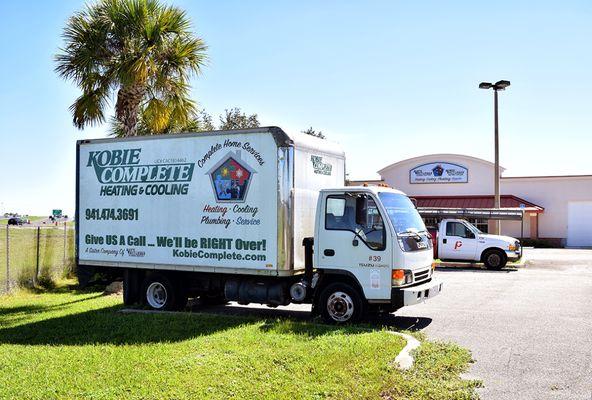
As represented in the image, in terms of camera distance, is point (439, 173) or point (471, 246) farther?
point (439, 173)

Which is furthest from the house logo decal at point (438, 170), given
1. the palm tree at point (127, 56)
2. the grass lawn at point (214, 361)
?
the grass lawn at point (214, 361)

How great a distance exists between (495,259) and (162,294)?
14.4 m

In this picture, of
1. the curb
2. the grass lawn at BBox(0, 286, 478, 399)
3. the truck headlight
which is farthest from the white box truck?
the curb

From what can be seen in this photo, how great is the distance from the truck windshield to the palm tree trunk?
816 centimetres

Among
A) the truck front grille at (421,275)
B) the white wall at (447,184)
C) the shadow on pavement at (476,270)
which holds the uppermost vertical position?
the white wall at (447,184)

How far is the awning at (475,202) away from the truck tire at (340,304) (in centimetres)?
2960

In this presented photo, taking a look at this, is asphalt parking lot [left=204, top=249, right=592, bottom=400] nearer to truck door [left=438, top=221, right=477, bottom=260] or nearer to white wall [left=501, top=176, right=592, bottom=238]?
truck door [left=438, top=221, right=477, bottom=260]

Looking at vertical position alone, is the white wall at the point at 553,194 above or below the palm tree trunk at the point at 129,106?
below

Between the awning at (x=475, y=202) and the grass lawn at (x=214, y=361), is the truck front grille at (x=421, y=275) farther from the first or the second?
the awning at (x=475, y=202)

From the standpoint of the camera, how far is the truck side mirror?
972 cm

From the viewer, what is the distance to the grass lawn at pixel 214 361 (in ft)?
20.7

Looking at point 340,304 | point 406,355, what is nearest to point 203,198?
point 340,304

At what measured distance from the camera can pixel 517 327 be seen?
991 centimetres

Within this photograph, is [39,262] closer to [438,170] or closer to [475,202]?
[475,202]
